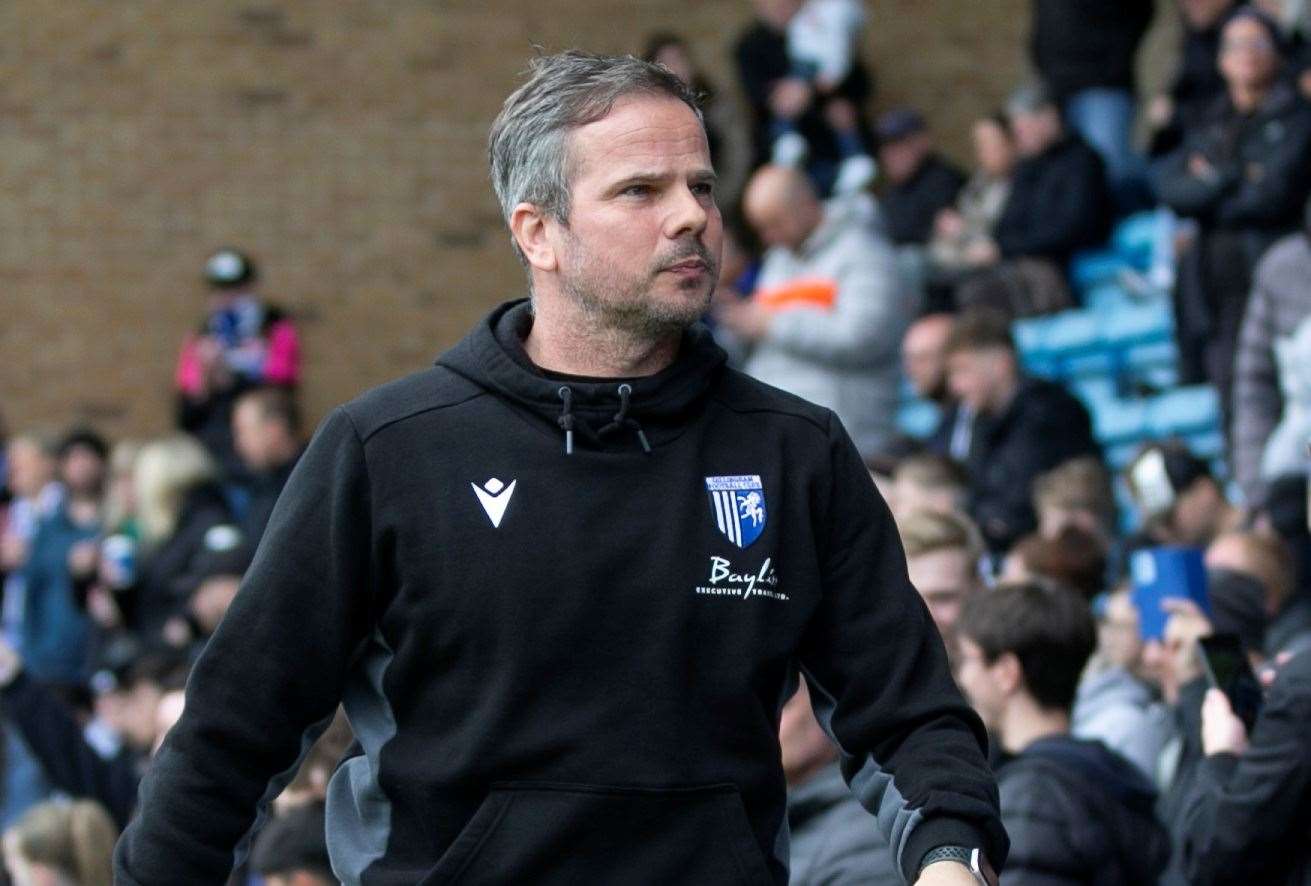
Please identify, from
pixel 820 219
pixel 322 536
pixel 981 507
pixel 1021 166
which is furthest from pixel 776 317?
pixel 322 536

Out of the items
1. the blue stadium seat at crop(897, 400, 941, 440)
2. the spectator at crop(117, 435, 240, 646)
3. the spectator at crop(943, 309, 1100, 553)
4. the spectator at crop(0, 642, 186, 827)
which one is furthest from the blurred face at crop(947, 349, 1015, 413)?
the spectator at crop(117, 435, 240, 646)

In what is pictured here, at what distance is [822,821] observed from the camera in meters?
4.27

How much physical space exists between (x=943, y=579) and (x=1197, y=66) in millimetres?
5403

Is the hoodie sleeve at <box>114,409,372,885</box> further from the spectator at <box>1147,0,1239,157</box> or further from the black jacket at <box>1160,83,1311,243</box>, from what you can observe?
the spectator at <box>1147,0,1239,157</box>

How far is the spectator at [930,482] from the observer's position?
269 inches

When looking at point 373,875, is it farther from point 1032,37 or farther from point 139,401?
point 139,401

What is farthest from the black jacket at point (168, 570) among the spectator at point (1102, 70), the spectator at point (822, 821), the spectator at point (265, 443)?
the spectator at point (822, 821)

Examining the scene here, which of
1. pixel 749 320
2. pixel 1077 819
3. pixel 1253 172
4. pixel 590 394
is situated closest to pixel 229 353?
pixel 749 320

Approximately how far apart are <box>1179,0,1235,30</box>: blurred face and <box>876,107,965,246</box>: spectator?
1.85 m

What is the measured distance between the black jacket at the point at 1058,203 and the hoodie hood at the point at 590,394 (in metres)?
7.62

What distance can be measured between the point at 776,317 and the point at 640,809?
5.91m

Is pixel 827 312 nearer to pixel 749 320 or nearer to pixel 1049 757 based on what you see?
pixel 749 320

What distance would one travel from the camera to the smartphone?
417cm

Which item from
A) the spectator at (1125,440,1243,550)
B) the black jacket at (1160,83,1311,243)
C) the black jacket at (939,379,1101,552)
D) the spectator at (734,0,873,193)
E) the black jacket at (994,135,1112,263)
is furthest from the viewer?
the spectator at (734,0,873,193)
